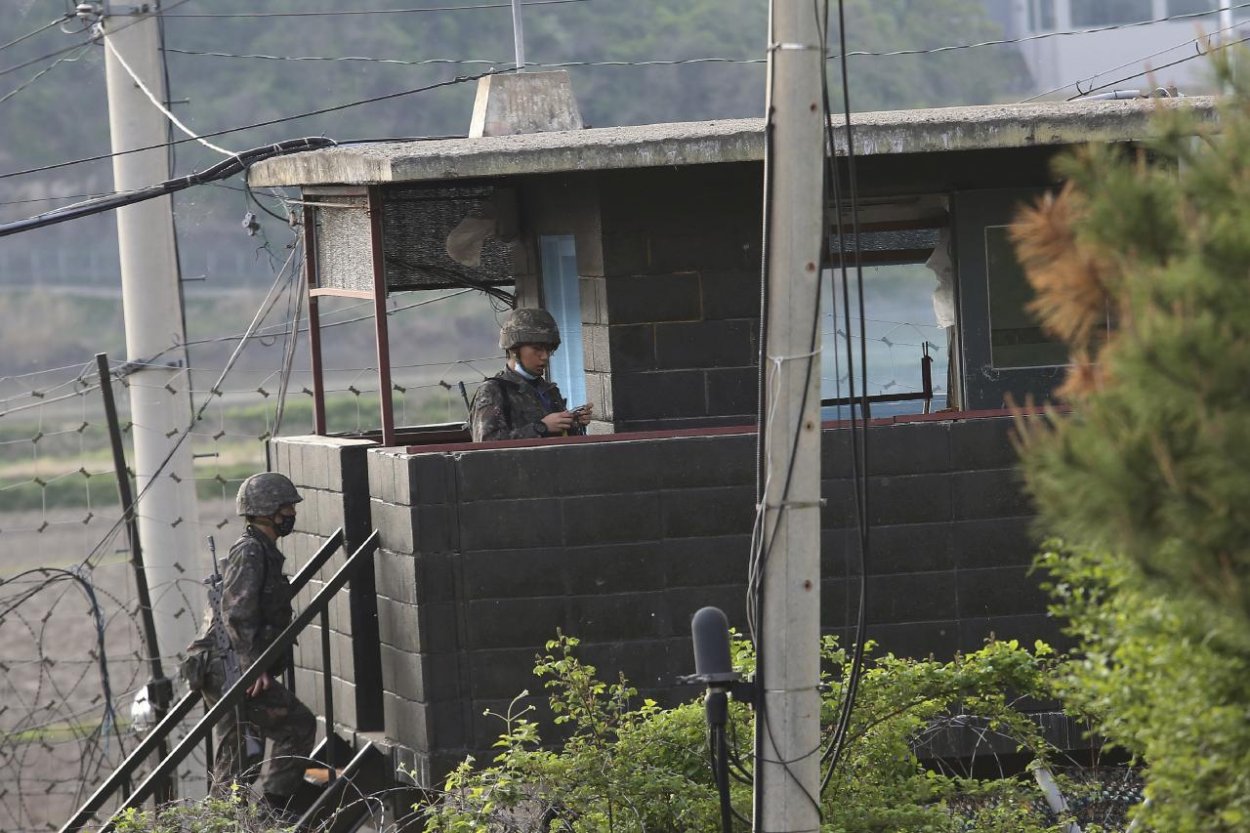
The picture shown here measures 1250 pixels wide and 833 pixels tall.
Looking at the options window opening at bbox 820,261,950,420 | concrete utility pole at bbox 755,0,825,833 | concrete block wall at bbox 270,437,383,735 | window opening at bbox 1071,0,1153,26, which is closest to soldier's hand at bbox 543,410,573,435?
concrete block wall at bbox 270,437,383,735

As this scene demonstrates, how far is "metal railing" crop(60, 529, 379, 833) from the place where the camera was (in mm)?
8586

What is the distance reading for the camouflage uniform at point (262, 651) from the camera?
9266 mm

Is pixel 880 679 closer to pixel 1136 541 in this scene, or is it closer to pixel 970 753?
pixel 970 753

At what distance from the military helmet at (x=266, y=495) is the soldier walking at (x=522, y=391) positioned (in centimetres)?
103

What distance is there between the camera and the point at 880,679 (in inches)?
286

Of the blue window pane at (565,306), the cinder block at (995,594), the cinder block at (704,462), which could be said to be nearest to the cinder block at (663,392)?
the blue window pane at (565,306)

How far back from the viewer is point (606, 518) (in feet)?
28.1

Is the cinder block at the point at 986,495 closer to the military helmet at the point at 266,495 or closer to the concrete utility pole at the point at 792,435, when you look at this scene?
the concrete utility pole at the point at 792,435

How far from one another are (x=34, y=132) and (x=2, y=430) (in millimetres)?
13035

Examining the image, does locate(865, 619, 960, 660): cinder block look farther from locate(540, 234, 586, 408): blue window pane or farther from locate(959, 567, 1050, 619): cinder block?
locate(540, 234, 586, 408): blue window pane

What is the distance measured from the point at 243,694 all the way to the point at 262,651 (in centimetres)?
59

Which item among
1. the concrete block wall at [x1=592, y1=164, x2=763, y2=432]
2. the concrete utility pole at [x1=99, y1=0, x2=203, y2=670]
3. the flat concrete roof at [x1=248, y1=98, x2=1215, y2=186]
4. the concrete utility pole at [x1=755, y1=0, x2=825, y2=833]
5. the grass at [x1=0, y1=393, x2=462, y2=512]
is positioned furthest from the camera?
the grass at [x1=0, y1=393, x2=462, y2=512]

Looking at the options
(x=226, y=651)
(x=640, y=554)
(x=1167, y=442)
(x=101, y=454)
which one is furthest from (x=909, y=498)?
(x=101, y=454)

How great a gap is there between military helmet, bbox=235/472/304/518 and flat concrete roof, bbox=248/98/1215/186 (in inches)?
68.6
